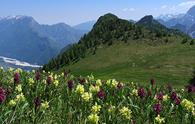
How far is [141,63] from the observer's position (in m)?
111

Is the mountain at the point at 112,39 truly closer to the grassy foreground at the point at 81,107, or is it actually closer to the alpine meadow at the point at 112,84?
the alpine meadow at the point at 112,84

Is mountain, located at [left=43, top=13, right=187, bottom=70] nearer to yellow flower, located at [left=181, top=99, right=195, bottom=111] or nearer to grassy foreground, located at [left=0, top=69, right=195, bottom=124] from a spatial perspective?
grassy foreground, located at [left=0, top=69, right=195, bottom=124]

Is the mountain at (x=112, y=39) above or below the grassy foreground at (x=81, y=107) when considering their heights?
below

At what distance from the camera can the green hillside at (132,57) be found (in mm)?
86125

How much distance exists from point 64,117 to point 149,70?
8597cm

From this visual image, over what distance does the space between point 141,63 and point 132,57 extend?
22192mm

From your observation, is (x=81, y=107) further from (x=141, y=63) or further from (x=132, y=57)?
(x=132, y=57)

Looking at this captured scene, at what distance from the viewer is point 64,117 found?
7.55 m

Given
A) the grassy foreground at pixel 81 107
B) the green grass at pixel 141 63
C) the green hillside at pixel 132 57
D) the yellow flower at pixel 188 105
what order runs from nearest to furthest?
the grassy foreground at pixel 81 107
the yellow flower at pixel 188 105
the green grass at pixel 141 63
the green hillside at pixel 132 57

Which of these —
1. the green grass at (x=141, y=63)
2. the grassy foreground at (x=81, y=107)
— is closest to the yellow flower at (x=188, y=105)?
the grassy foreground at (x=81, y=107)

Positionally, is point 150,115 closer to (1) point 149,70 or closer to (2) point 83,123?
(2) point 83,123

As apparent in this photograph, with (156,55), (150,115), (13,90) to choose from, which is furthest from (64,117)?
(156,55)

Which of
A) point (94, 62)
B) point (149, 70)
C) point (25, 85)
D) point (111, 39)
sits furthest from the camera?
point (111, 39)

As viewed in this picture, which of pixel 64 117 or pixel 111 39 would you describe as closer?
pixel 64 117
